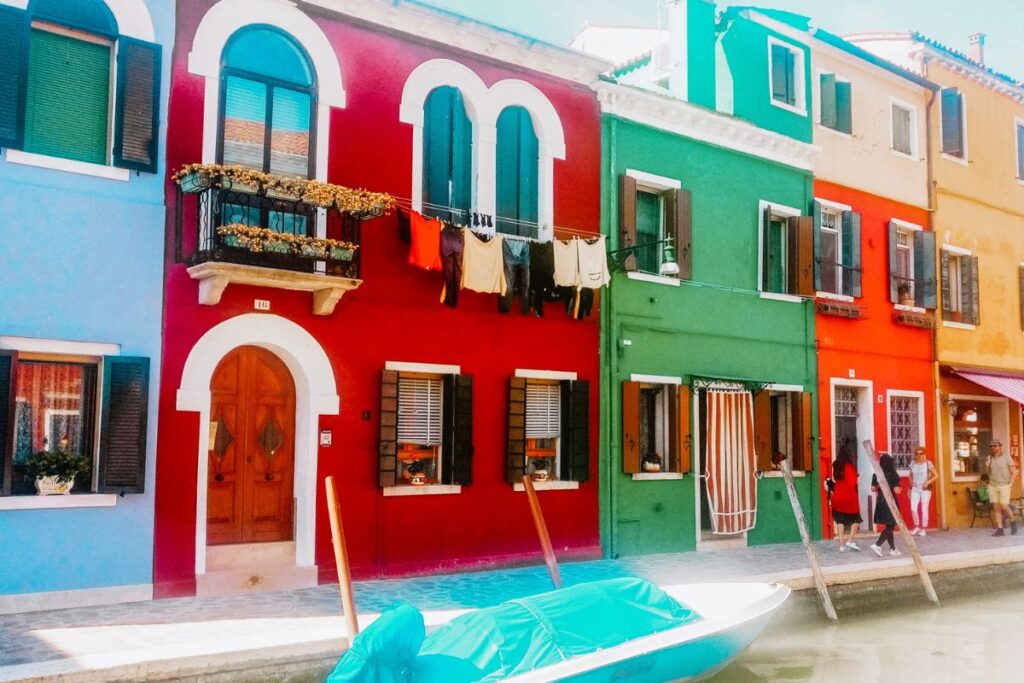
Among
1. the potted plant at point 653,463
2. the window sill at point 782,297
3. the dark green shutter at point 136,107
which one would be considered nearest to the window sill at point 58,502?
the dark green shutter at point 136,107

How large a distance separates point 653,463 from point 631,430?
89 cm

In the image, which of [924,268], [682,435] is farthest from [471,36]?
[924,268]

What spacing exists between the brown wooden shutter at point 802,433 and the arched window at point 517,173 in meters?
6.03

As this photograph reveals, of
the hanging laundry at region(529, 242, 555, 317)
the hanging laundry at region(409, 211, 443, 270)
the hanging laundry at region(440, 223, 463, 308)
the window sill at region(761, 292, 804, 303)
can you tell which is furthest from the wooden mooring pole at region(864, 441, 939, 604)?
the hanging laundry at region(409, 211, 443, 270)

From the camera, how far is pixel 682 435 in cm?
1493

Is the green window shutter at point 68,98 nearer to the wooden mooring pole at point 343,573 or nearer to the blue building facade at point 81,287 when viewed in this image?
the blue building facade at point 81,287

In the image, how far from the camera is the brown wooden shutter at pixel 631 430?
14.1m

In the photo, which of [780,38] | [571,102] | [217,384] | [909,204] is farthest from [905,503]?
[217,384]

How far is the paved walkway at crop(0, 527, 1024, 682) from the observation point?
762 centimetres

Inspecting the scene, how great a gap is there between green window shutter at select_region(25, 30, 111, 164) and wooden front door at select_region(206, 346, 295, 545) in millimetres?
2766

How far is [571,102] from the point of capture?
1427 centimetres

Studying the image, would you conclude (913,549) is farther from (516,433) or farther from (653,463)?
(516,433)

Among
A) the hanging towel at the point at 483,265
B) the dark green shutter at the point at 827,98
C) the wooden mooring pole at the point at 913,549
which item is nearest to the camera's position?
the hanging towel at the point at 483,265

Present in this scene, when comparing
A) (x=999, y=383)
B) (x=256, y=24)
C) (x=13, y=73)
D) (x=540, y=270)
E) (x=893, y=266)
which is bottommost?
(x=999, y=383)
